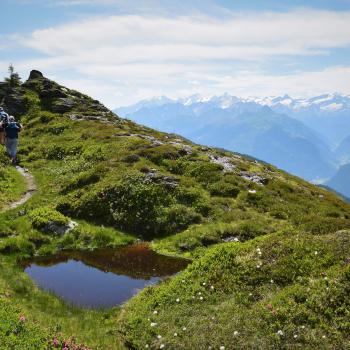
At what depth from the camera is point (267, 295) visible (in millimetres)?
15266

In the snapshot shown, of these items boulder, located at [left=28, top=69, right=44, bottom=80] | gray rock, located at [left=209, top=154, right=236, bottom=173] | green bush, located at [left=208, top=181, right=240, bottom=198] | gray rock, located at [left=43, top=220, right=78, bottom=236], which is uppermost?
boulder, located at [left=28, top=69, right=44, bottom=80]

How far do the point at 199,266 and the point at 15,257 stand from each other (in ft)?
31.4

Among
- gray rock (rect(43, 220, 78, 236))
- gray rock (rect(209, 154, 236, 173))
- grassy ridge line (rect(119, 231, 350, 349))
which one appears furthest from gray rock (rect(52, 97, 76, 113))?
grassy ridge line (rect(119, 231, 350, 349))

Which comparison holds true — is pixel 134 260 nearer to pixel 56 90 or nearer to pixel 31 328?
pixel 31 328

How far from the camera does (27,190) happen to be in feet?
110

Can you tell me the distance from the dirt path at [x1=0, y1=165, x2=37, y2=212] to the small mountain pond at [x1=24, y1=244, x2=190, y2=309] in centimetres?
850

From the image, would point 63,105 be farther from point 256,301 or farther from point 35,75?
point 256,301

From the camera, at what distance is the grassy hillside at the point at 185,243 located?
45.4ft

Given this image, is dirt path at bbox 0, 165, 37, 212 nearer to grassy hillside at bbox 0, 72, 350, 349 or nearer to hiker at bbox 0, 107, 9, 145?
grassy hillside at bbox 0, 72, 350, 349

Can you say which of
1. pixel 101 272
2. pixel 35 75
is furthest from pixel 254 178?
pixel 35 75

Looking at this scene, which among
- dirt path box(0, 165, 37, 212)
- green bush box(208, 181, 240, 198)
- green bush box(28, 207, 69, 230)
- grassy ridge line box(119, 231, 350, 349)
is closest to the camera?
grassy ridge line box(119, 231, 350, 349)

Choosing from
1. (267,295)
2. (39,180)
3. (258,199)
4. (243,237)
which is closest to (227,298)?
(267,295)


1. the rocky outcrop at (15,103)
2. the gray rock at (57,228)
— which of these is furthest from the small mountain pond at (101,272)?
the rocky outcrop at (15,103)

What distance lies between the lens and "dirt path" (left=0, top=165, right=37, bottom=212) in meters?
29.6
